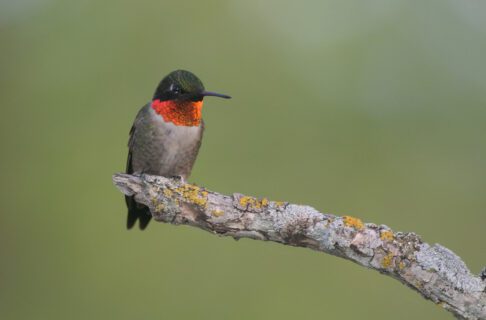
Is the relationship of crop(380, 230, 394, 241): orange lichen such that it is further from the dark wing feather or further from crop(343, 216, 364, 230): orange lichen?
the dark wing feather

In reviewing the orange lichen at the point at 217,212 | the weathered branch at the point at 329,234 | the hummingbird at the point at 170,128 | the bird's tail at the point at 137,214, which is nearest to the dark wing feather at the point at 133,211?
the bird's tail at the point at 137,214

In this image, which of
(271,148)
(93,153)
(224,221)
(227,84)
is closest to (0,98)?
(93,153)

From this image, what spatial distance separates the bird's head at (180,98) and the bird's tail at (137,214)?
933mm

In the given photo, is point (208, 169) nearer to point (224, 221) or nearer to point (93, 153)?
point (93, 153)

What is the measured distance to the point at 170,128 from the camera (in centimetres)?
598

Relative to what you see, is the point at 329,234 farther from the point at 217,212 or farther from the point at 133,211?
the point at 133,211

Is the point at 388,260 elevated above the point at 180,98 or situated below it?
below

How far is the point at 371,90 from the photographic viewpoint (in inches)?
388

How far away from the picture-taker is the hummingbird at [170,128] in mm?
5832

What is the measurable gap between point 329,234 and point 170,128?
248cm

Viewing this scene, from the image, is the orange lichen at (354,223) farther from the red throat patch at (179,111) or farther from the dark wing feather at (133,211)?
the dark wing feather at (133,211)

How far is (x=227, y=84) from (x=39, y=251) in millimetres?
Answer: 2849

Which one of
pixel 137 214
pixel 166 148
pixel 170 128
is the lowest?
pixel 137 214

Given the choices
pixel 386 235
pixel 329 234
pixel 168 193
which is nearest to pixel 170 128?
pixel 168 193
